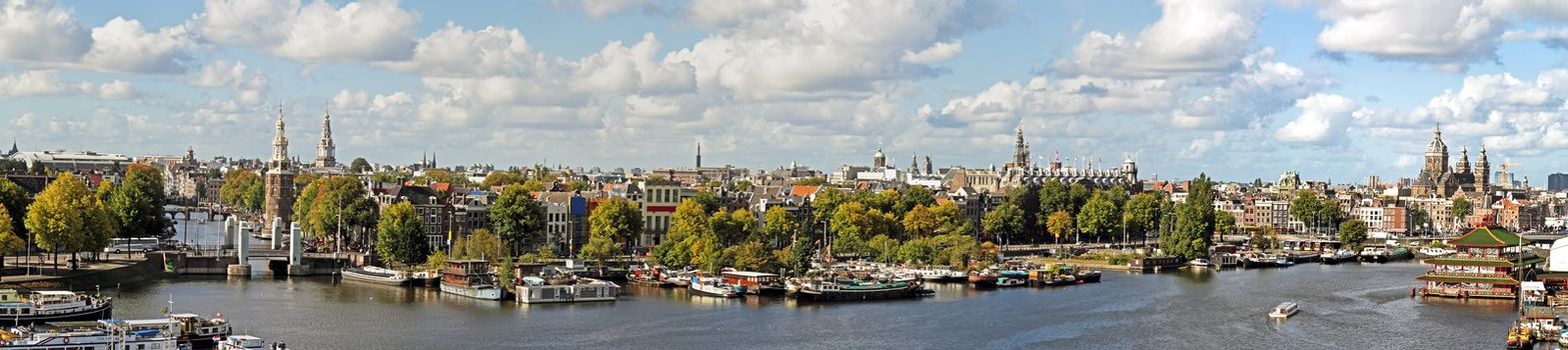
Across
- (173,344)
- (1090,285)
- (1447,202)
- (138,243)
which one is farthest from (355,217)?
(1447,202)

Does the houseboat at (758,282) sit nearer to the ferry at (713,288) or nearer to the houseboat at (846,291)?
the ferry at (713,288)

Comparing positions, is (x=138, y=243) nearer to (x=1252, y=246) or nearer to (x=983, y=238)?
(x=983, y=238)

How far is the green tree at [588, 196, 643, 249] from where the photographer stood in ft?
267

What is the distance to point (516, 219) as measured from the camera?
3214 inches

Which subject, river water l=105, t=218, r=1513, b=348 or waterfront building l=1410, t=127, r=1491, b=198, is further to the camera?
waterfront building l=1410, t=127, r=1491, b=198

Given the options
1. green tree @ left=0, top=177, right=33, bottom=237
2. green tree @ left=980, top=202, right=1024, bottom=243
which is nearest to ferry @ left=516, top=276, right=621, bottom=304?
green tree @ left=0, top=177, right=33, bottom=237

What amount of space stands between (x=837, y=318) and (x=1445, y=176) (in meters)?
125

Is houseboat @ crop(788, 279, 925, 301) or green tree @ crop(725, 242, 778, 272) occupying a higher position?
green tree @ crop(725, 242, 778, 272)

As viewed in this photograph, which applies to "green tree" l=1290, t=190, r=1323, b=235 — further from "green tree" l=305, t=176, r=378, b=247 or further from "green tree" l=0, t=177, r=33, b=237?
"green tree" l=0, t=177, r=33, b=237

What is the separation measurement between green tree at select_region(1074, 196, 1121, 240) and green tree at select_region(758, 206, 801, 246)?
26.4 metres

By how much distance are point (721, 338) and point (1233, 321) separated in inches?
748

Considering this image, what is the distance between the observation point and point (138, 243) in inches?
3610

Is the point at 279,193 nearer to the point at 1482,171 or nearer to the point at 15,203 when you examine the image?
the point at 15,203

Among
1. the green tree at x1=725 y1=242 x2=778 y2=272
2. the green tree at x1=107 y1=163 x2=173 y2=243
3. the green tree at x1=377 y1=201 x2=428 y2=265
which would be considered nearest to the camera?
the green tree at x1=725 y1=242 x2=778 y2=272
